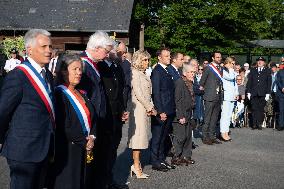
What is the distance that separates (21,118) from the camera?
4.25 m

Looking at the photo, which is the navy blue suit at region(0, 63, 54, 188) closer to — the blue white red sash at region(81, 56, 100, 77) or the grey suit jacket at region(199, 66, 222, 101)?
the blue white red sash at region(81, 56, 100, 77)

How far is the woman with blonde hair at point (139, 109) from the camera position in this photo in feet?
25.4

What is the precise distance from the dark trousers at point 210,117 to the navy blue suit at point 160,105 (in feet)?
9.51

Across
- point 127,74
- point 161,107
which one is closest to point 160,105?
point 161,107

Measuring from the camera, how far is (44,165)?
14.7 feet

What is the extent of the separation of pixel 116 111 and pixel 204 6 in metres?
31.5

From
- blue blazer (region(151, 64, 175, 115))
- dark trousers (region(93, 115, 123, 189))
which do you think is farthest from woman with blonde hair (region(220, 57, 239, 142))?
dark trousers (region(93, 115, 123, 189))

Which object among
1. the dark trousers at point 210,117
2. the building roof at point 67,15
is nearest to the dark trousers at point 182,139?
the dark trousers at point 210,117

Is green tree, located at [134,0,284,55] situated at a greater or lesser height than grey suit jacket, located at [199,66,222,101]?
greater

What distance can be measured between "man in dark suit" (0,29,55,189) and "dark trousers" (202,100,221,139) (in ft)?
23.6

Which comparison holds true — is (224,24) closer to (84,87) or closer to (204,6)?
(204,6)

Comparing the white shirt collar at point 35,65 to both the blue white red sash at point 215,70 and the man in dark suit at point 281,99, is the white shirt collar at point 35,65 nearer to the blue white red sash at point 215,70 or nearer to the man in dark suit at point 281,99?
the blue white red sash at point 215,70

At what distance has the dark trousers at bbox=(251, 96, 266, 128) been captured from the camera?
48.6 ft

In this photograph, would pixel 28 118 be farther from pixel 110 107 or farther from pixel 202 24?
pixel 202 24
